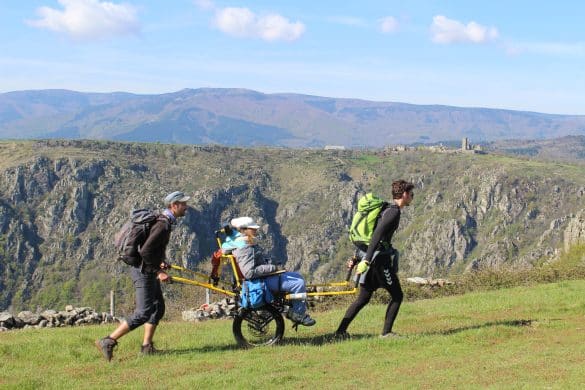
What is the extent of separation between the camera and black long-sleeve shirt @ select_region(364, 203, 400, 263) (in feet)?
37.0

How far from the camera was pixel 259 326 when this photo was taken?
11.5 meters

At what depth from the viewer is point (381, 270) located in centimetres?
1159

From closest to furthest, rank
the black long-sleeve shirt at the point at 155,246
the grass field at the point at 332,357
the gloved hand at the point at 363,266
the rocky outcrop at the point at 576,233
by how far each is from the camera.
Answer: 1. the grass field at the point at 332,357
2. the black long-sleeve shirt at the point at 155,246
3. the gloved hand at the point at 363,266
4. the rocky outcrop at the point at 576,233

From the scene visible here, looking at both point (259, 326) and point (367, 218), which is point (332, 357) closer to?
point (259, 326)

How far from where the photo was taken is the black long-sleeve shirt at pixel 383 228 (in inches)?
444

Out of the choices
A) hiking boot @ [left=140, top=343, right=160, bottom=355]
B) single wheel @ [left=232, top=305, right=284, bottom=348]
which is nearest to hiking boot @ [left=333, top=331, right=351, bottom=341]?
single wheel @ [left=232, top=305, right=284, bottom=348]

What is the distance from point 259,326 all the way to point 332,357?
1.53 meters

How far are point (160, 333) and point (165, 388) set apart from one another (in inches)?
183

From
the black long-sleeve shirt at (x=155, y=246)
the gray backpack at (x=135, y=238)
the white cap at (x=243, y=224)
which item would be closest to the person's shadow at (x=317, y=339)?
the black long-sleeve shirt at (x=155, y=246)

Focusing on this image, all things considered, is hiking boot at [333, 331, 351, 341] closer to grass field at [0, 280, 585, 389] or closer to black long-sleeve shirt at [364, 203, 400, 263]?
grass field at [0, 280, 585, 389]

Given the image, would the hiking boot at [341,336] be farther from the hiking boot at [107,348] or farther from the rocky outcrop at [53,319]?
the rocky outcrop at [53,319]

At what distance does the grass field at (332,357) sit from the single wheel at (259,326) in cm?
25

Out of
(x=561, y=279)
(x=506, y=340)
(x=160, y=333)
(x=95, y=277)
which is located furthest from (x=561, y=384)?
(x=95, y=277)

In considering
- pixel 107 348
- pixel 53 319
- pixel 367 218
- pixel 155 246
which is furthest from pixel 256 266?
pixel 53 319
